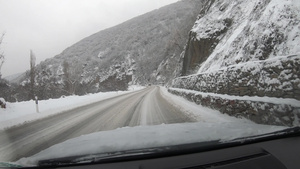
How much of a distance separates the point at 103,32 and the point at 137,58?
33.0m

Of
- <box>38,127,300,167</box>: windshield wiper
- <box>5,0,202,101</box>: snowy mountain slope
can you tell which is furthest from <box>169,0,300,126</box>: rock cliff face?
<box>5,0,202,101</box>: snowy mountain slope

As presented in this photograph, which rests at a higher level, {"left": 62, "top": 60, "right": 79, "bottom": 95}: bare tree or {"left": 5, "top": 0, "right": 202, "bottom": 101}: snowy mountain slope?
{"left": 5, "top": 0, "right": 202, "bottom": 101}: snowy mountain slope

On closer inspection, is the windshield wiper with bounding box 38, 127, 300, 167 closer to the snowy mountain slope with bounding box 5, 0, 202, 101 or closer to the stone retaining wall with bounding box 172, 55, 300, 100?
the stone retaining wall with bounding box 172, 55, 300, 100

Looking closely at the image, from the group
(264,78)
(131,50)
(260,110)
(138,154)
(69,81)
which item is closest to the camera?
(138,154)

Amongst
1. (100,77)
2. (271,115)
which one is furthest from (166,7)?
(271,115)

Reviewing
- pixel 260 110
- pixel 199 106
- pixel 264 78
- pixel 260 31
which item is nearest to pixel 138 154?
pixel 260 110

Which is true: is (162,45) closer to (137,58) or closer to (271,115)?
(137,58)

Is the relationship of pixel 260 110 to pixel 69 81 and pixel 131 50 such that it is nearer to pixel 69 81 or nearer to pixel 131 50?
pixel 69 81

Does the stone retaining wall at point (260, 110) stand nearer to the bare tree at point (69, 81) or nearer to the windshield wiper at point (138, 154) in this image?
the windshield wiper at point (138, 154)

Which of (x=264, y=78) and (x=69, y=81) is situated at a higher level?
(x=69, y=81)

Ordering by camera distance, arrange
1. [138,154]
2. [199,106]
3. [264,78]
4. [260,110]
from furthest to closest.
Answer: [199,106] < [264,78] < [260,110] < [138,154]

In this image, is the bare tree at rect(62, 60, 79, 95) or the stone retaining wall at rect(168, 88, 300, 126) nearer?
the stone retaining wall at rect(168, 88, 300, 126)

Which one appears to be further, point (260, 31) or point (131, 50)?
point (131, 50)

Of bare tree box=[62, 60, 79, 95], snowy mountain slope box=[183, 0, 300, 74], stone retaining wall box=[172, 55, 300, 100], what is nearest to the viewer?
stone retaining wall box=[172, 55, 300, 100]
